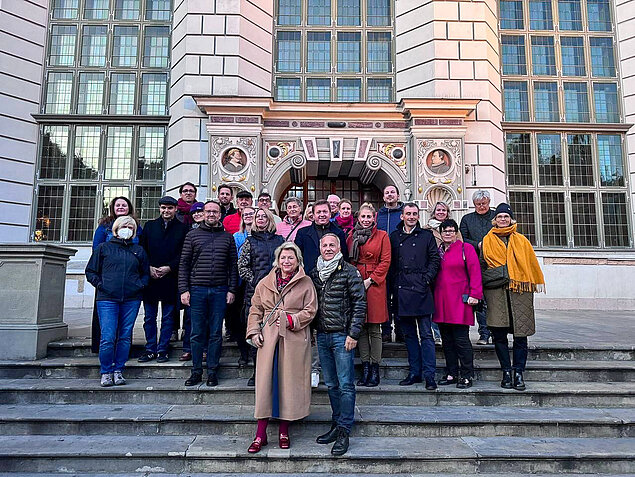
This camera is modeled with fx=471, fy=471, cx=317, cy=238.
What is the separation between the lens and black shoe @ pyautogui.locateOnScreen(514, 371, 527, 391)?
5297mm

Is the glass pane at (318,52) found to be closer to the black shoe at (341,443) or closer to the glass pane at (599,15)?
the glass pane at (599,15)

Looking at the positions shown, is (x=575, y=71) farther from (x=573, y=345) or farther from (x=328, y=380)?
(x=328, y=380)

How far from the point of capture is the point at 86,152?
12.3 m

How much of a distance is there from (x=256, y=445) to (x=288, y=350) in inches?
34.5

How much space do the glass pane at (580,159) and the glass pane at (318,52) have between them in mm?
6798

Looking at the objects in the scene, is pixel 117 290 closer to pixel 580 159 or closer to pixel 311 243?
pixel 311 243

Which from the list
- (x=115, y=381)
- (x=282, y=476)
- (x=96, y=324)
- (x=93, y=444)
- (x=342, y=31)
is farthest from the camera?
(x=342, y=31)

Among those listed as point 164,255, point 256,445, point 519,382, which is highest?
point 164,255

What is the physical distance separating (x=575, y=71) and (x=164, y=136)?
11.2 meters

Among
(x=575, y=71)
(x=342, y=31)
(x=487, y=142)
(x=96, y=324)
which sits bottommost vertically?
(x=96, y=324)

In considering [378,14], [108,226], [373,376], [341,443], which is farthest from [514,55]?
[341,443]

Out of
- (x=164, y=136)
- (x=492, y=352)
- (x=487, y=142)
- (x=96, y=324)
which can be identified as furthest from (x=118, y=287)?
(x=487, y=142)

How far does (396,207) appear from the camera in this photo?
6285 millimetres

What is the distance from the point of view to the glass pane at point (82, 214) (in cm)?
1198
